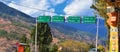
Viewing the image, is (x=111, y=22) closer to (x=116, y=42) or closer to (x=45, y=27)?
(x=116, y=42)

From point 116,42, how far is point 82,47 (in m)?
115

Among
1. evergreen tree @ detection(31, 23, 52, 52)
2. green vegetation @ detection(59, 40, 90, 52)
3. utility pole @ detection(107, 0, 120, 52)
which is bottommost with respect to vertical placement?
green vegetation @ detection(59, 40, 90, 52)

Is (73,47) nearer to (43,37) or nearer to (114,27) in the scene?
(43,37)

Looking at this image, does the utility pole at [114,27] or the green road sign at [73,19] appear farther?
the green road sign at [73,19]

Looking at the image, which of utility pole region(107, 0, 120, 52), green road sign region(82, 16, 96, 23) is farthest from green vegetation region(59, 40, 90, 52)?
utility pole region(107, 0, 120, 52)

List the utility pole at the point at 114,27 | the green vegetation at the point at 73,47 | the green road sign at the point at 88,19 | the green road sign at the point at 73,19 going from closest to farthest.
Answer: the utility pole at the point at 114,27
the green road sign at the point at 88,19
the green road sign at the point at 73,19
the green vegetation at the point at 73,47

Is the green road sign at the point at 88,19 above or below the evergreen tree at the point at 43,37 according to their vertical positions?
above

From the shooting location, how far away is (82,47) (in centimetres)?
12744

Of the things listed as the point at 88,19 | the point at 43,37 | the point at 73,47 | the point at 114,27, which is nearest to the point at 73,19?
the point at 88,19

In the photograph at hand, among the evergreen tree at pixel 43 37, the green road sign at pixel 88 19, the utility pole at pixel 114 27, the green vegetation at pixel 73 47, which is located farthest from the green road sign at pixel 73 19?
the green vegetation at pixel 73 47

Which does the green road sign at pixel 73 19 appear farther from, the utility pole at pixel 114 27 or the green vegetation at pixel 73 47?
the green vegetation at pixel 73 47

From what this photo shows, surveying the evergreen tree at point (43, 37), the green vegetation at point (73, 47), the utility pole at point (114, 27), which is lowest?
the green vegetation at point (73, 47)

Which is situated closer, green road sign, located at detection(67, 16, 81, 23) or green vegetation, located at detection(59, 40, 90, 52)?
green road sign, located at detection(67, 16, 81, 23)

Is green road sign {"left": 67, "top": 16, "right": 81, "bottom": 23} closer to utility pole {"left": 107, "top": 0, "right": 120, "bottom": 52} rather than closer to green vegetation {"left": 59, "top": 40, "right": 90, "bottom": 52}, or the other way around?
utility pole {"left": 107, "top": 0, "right": 120, "bottom": 52}
